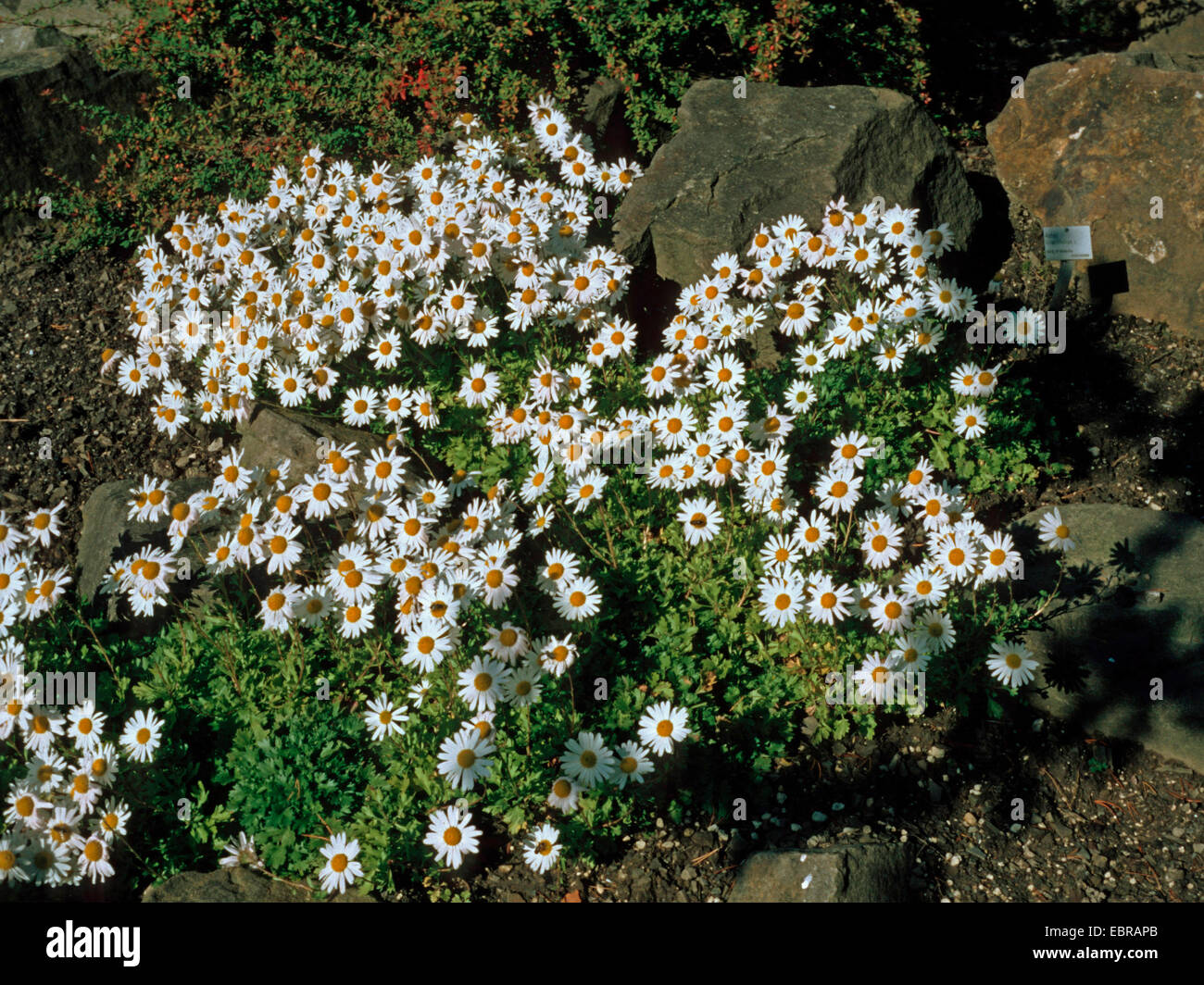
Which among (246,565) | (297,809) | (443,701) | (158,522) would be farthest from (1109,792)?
(158,522)

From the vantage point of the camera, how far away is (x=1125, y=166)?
534cm

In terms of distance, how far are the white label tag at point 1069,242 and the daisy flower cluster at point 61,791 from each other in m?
4.57

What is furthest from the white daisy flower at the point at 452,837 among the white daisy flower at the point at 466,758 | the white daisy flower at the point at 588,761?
the white daisy flower at the point at 588,761

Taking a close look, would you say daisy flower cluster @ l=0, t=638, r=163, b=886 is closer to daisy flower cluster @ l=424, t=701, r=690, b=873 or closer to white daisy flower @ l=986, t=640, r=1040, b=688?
daisy flower cluster @ l=424, t=701, r=690, b=873

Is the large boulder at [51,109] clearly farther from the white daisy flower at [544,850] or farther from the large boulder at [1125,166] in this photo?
the large boulder at [1125,166]


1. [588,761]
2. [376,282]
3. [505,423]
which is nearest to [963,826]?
[588,761]

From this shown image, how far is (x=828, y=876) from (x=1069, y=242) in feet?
10.5

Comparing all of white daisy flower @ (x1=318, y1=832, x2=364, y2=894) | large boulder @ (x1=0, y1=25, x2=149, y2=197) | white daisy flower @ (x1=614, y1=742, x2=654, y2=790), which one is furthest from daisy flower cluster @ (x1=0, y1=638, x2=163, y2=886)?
large boulder @ (x1=0, y1=25, x2=149, y2=197)

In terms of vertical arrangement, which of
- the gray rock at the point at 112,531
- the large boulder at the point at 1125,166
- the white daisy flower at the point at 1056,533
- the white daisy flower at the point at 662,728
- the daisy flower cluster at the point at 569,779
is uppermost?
the large boulder at the point at 1125,166

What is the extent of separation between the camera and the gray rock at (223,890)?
342cm

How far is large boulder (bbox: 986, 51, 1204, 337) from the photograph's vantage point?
5.17 meters

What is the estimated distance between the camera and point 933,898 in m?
3.29

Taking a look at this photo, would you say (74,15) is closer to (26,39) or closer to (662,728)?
(26,39)
